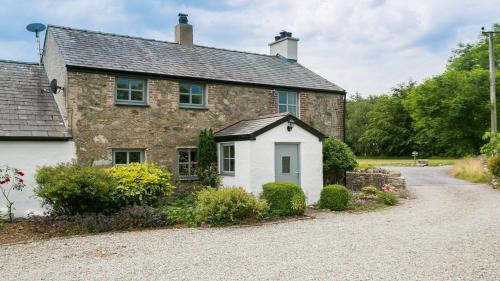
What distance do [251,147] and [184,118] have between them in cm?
324

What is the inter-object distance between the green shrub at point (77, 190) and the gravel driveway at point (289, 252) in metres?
1.64

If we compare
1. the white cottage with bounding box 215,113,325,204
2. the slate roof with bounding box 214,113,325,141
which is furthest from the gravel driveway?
the slate roof with bounding box 214,113,325,141

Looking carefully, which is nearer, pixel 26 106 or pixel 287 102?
pixel 26 106

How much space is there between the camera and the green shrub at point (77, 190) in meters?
10.8

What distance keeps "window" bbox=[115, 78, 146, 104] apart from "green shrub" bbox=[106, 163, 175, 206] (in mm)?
2854

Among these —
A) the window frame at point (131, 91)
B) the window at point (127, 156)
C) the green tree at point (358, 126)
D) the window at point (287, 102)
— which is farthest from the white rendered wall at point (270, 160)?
the green tree at point (358, 126)

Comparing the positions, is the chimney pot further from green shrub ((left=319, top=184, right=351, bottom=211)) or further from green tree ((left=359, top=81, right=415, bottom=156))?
green tree ((left=359, top=81, right=415, bottom=156))

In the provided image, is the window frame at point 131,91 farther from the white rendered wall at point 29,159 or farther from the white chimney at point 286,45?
the white chimney at point 286,45

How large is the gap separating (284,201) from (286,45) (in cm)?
1181

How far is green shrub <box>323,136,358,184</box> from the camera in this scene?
1783 centimetres

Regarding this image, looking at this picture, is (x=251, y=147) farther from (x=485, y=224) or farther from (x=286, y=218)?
(x=485, y=224)

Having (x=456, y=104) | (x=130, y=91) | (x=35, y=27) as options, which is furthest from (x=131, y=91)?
(x=456, y=104)

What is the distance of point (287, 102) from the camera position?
18578 mm

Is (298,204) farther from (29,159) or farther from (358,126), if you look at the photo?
(358,126)
